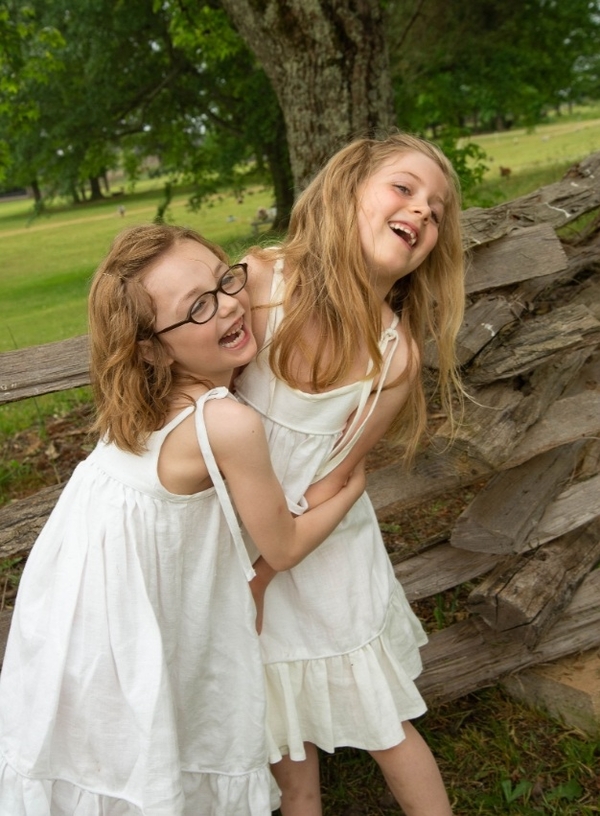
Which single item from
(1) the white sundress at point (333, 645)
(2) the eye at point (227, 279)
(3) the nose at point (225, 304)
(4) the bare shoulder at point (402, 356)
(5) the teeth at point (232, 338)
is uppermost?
(2) the eye at point (227, 279)

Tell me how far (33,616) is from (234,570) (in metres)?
0.45

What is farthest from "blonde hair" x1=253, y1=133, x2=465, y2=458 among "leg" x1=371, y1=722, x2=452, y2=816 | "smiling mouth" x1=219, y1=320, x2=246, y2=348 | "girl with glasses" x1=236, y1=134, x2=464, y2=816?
"leg" x1=371, y1=722, x2=452, y2=816

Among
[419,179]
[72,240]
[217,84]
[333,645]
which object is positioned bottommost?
[72,240]

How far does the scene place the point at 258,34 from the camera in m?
5.02

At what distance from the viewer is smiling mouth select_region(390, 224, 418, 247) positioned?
79.7 inches

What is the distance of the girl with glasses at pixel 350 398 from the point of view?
2.02 meters

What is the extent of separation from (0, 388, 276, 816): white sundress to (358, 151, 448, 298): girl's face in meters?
0.51

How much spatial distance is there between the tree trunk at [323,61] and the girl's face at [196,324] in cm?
307

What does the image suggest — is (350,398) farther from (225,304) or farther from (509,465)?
(509,465)

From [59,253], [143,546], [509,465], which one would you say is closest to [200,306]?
A: [143,546]

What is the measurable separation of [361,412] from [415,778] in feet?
3.10

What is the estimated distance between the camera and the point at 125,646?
1.86 metres

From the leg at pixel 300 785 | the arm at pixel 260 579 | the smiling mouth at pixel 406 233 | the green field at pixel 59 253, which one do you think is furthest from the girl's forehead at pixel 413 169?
the leg at pixel 300 785

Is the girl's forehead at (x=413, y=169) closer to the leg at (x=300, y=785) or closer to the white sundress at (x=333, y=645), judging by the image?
the white sundress at (x=333, y=645)
